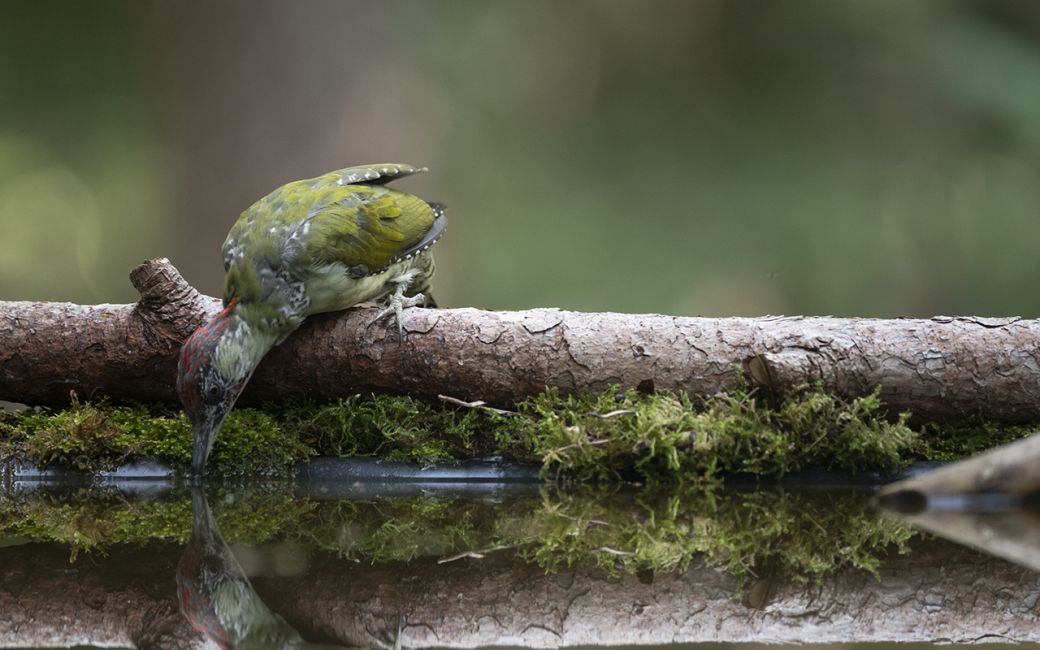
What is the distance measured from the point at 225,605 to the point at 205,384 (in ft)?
5.91

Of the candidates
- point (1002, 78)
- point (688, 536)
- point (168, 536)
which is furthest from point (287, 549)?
point (1002, 78)

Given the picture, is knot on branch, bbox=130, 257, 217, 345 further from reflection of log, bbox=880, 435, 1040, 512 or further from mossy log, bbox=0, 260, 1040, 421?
→ reflection of log, bbox=880, 435, 1040, 512

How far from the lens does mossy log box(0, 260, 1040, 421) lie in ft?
12.6

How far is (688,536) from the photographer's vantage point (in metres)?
2.71

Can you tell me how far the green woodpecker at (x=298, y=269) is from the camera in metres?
3.76

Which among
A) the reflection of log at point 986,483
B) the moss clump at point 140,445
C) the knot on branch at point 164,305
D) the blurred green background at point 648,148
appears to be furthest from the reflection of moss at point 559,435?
the blurred green background at point 648,148

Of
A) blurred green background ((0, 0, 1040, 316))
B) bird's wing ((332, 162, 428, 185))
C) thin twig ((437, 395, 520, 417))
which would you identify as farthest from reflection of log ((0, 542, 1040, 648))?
blurred green background ((0, 0, 1040, 316))

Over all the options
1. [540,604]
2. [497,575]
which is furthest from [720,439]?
[540,604]

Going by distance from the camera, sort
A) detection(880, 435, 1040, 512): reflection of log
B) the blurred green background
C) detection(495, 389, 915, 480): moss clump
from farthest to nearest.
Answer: the blurred green background → detection(495, 389, 915, 480): moss clump → detection(880, 435, 1040, 512): reflection of log

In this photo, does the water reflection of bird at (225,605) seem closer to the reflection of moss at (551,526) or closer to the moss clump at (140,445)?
the reflection of moss at (551,526)

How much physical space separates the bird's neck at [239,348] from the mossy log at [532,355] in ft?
0.62

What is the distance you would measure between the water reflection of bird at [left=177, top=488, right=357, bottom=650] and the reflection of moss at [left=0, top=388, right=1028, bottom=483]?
1.33 m

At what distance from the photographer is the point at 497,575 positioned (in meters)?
2.28

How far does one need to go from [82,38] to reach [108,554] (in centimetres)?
808
